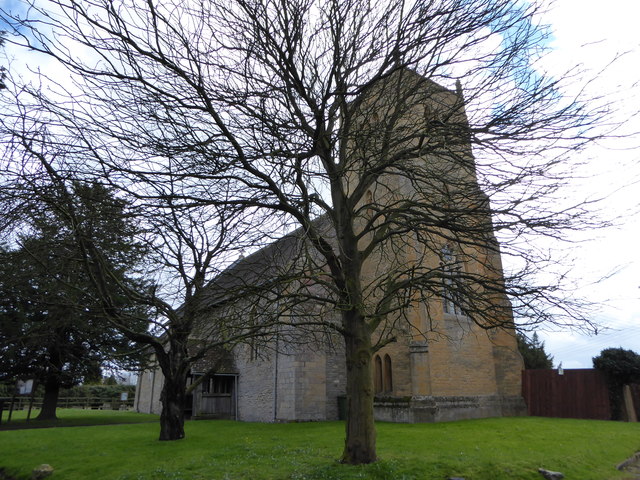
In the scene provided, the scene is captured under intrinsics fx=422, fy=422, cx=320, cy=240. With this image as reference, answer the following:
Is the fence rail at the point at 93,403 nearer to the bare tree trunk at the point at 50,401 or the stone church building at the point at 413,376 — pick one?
the bare tree trunk at the point at 50,401

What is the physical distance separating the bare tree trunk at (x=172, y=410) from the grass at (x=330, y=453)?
50 cm

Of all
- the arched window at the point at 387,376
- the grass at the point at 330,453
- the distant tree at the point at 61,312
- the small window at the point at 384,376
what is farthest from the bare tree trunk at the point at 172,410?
the arched window at the point at 387,376

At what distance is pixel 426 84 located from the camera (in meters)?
8.12

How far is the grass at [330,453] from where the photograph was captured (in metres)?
7.76

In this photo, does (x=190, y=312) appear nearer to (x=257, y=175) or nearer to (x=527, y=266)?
(x=257, y=175)

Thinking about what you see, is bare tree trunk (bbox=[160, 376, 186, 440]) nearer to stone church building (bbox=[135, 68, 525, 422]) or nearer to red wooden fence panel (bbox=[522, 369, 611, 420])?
stone church building (bbox=[135, 68, 525, 422])

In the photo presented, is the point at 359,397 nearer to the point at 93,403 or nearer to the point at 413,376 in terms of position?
the point at 413,376

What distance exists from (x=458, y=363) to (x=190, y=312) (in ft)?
43.3

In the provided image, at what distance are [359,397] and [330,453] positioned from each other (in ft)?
8.98

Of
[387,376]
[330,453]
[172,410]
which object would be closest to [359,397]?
[330,453]

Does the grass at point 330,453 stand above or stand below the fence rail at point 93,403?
above

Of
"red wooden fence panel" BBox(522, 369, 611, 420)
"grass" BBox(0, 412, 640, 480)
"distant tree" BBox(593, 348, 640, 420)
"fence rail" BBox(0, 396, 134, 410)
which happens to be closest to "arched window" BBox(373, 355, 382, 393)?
"grass" BBox(0, 412, 640, 480)

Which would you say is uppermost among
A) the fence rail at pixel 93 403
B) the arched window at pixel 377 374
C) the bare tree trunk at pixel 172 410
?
the arched window at pixel 377 374

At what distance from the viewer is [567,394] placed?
18781mm
